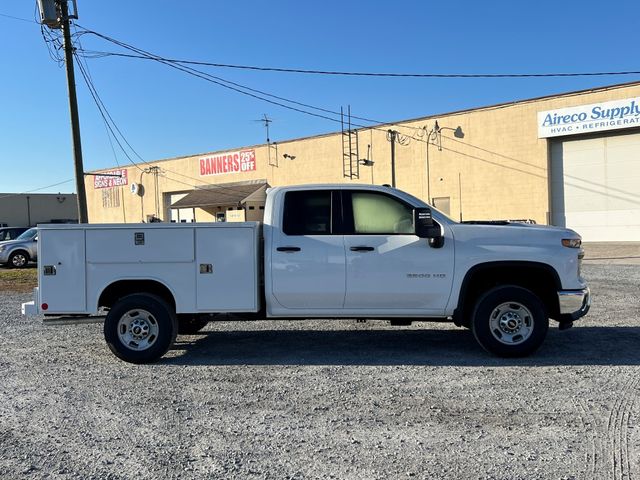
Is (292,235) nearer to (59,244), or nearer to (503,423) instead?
(59,244)

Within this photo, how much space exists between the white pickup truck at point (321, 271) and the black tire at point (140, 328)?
0.01 m

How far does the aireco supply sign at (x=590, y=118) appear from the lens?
25.9 meters

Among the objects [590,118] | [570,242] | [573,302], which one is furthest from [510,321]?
[590,118]

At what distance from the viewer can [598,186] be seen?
27.6 m

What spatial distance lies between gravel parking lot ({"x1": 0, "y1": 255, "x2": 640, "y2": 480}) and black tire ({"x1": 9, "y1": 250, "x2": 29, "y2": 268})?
1541cm

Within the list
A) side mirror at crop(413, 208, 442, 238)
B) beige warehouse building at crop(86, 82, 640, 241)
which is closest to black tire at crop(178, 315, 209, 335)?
side mirror at crop(413, 208, 442, 238)

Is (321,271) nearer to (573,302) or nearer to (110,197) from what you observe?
(573,302)

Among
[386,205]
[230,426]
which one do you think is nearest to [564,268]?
[386,205]

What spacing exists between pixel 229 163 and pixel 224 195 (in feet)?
12.0

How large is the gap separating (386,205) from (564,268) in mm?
2114

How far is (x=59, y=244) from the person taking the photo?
6.59 m

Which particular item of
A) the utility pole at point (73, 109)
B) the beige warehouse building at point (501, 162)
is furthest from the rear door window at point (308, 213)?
the beige warehouse building at point (501, 162)

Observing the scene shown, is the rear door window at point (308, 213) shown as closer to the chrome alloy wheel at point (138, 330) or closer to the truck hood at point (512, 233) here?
the truck hood at point (512, 233)

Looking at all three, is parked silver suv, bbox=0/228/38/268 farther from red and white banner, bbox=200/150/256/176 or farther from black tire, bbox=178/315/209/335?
red and white banner, bbox=200/150/256/176
